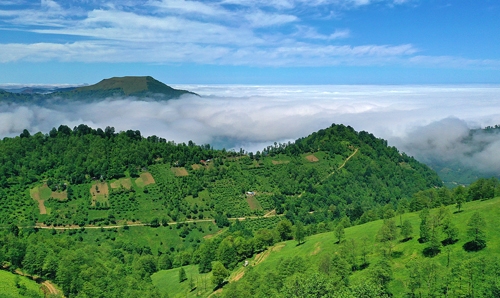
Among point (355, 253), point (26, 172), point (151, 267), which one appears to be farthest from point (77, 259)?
point (26, 172)

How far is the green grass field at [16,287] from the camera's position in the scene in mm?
66431

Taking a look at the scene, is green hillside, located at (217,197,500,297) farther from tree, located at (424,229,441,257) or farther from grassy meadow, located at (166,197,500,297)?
tree, located at (424,229,441,257)

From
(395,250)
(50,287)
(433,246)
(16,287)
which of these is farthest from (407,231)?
(16,287)

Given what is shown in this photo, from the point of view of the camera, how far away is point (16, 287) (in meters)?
71.1

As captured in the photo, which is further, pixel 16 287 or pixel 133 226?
pixel 133 226

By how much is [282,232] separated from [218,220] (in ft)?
191

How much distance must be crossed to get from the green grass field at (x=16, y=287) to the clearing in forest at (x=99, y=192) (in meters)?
104

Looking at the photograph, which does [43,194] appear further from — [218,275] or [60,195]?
[218,275]

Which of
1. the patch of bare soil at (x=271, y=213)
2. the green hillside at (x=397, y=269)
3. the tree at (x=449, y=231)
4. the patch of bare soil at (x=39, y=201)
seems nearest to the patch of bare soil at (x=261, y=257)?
the green hillside at (x=397, y=269)

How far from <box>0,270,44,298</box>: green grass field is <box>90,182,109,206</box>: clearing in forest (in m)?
104

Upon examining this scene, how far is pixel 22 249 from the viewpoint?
87375mm

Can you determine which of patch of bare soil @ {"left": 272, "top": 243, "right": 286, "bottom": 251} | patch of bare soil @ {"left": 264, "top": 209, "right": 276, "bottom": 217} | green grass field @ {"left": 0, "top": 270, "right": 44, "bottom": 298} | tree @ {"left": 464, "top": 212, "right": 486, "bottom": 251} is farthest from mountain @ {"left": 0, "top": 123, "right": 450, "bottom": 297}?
tree @ {"left": 464, "top": 212, "right": 486, "bottom": 251}

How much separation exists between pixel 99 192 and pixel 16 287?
403 feet

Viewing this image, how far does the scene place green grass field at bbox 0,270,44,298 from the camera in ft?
218
